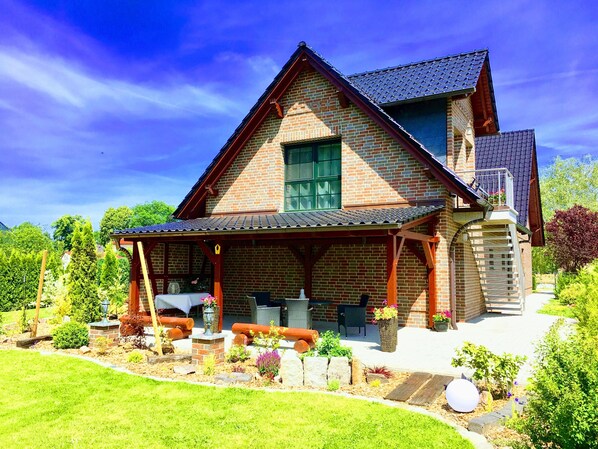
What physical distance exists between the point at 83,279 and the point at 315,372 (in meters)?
9.18

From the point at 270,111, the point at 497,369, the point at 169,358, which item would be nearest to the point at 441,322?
the point at 497,369

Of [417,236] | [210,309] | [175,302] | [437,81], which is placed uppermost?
[437,81]

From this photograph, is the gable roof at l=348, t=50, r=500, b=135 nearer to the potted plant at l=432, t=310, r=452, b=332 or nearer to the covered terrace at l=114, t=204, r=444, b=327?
the covered terrace at l=114, t=204, r=444, b=327

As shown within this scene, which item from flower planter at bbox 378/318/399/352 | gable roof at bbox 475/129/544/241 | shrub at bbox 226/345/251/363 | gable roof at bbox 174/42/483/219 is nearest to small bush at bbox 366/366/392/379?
flower planter at bbox 378/318/399/352

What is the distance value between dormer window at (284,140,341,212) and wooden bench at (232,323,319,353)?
5.03m

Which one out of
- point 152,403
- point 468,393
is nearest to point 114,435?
point 152,403

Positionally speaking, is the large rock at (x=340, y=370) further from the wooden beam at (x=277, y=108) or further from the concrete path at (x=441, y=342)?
the wooden beam at (x=277, y=108)

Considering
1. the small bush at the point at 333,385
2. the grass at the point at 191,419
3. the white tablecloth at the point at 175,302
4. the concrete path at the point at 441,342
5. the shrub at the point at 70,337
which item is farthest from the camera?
the white tablecloth at the point at 175,302

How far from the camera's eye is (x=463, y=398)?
4.94 m

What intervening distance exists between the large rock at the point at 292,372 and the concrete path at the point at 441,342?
152cm

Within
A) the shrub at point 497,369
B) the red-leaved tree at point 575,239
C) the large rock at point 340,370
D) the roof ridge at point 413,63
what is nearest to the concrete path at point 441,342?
the shrub at point 497,369

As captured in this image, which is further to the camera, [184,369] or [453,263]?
[453,263]

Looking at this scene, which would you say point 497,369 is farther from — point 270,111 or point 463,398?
point 270,111

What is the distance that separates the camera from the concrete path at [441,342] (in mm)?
7367
